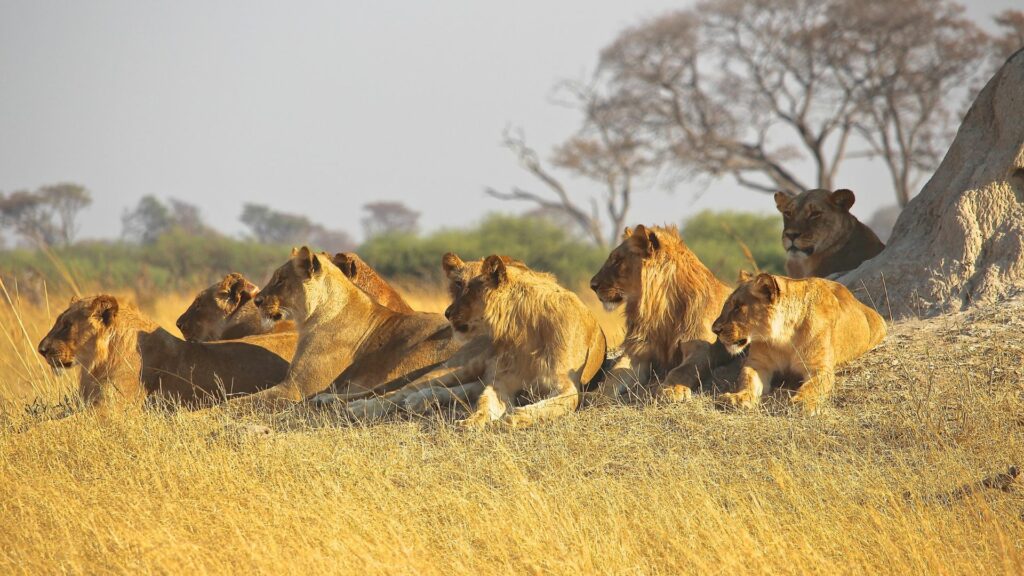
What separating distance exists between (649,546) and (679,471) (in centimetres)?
70

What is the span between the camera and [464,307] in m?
6.09

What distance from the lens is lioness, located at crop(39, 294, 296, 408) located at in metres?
6.55

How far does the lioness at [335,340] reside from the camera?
22.0ft

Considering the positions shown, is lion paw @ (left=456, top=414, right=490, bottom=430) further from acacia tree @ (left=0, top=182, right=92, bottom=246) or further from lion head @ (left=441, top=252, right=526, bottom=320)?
acacia tree @ (left=0, top=182, right=92, bottom=246)

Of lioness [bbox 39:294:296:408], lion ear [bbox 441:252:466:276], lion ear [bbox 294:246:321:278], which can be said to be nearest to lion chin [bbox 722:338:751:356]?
lion ear [bbox 441:252:466:276]

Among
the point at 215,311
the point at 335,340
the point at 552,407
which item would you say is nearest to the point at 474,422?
the point at 552,407

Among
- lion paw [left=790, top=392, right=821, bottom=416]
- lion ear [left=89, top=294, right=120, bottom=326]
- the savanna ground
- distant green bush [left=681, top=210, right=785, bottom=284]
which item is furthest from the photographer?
distant green bush [left=681, top=210, right=785, bottom=284]

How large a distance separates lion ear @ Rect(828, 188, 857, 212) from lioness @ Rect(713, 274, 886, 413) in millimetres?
1683

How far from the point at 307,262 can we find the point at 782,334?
8.22 ft

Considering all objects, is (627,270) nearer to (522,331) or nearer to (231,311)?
(522,331)

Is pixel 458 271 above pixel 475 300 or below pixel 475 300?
above

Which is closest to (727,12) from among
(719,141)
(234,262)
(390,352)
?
(719,141)

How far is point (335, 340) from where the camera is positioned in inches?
267

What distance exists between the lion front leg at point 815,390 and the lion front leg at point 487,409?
1350mm
